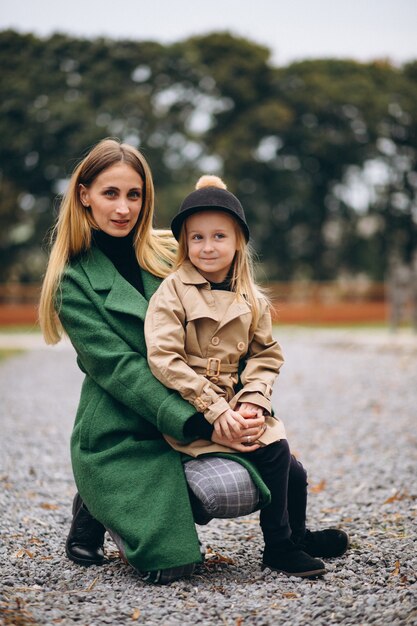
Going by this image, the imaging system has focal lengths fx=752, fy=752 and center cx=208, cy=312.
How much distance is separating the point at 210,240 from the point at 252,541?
157cm

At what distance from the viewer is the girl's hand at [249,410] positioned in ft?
9.21

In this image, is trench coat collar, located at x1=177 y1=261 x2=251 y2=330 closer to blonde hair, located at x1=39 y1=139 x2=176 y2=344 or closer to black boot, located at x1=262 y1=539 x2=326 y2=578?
blonde hair, located at x1=39 y1=139 x2=176 y2=344

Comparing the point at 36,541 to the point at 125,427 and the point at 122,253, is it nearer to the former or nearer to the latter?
the point at 125,427

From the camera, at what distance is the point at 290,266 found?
3055 cm

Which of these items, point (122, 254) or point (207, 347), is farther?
point (122, 254)

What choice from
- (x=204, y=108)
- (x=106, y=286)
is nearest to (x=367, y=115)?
(x=204, y=108)

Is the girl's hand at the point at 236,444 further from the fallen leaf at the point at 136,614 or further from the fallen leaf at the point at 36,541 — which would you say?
the fallen leaf at the point at 36,541

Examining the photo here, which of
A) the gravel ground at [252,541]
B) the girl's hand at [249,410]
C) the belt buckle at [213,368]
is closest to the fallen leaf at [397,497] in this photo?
the gravel ground at [252,541]

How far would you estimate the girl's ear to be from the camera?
3179 mm

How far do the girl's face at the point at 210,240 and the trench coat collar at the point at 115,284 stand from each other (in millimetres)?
263

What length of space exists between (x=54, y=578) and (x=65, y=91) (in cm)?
2161

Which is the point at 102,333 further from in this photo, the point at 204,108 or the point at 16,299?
the point at 204,108

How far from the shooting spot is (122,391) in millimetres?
2879

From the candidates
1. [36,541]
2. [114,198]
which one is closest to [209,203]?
[114,198]
